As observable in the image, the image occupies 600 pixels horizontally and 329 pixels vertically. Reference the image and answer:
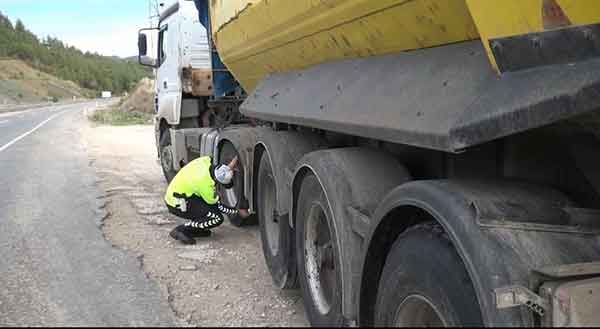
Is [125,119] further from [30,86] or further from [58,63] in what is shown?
[58,63]

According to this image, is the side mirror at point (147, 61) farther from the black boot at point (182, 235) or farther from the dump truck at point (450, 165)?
the dump truck at point (450, 165)

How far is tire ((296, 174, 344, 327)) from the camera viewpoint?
3277 millimetres

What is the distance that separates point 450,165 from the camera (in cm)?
276

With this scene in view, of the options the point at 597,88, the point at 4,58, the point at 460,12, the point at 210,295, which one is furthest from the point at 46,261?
the point at 4,58

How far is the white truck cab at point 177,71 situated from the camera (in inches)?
322

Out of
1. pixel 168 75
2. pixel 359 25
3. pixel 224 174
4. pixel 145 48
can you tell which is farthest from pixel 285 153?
pixel 145 48

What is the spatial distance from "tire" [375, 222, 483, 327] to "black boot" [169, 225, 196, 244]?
3.45m

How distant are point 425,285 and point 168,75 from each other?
7305 millimetres

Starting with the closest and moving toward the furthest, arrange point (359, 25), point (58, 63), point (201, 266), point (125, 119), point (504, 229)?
point (504, 229) < point (359, 25) < point (201, 266) < point (125, 119) < point (58, 63)

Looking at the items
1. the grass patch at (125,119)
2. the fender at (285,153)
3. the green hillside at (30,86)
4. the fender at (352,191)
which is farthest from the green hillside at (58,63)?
the fender at (352,191)

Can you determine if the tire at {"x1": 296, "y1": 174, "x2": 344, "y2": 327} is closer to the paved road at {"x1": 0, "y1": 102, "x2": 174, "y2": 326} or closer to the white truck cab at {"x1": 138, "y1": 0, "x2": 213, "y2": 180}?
the paved road at {"x1": 0, "y1": 102, "x2": 174, "y2": 326}

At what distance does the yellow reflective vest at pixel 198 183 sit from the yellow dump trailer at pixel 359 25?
987mm

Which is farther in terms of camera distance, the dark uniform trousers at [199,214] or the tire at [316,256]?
the dark uniform trousers at [199,214]

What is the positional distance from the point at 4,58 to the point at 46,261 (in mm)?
102836
